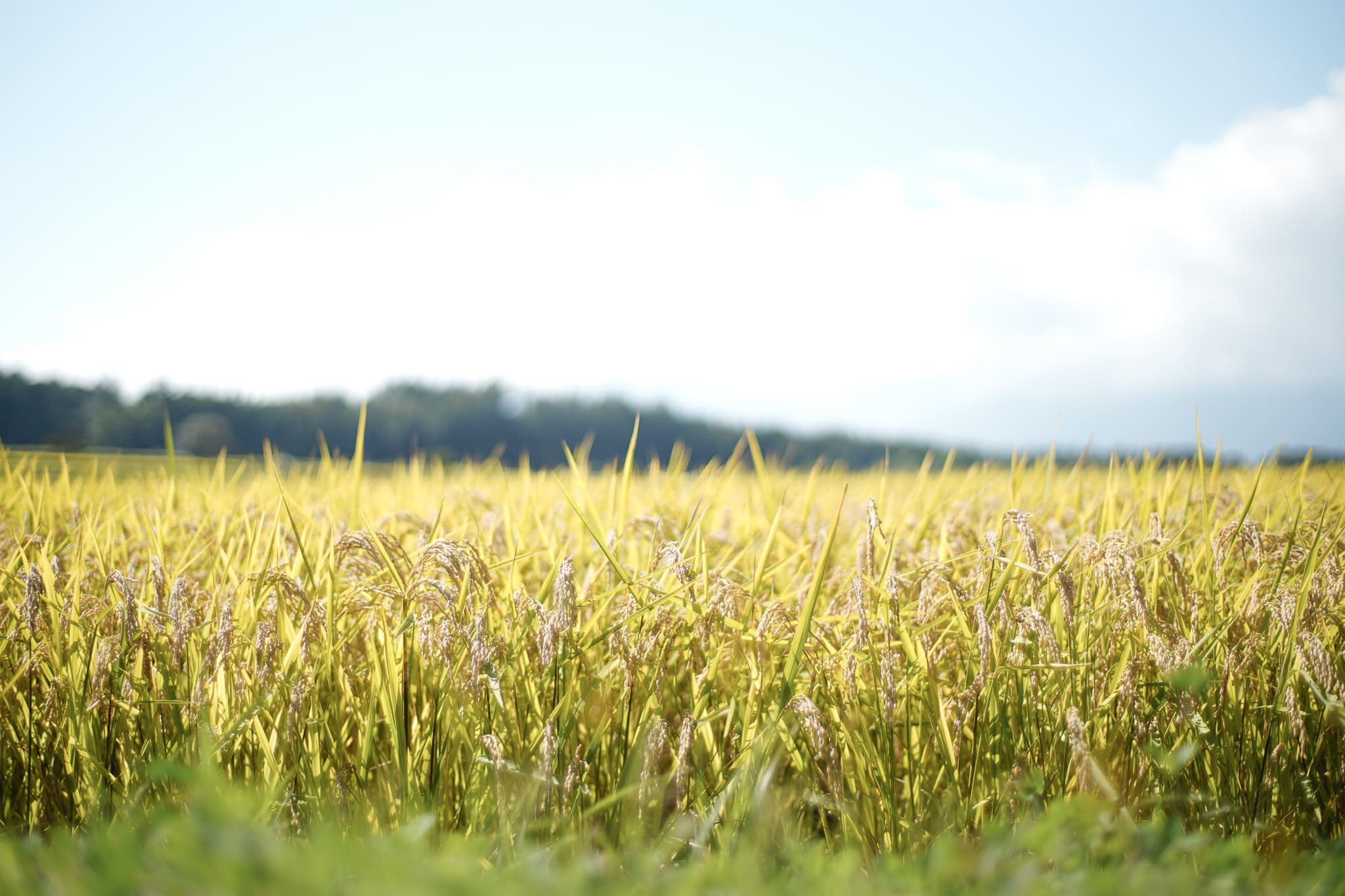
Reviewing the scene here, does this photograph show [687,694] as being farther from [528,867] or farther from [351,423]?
[351,423]

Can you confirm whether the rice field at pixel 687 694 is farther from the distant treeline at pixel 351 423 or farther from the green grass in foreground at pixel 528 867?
the distant treeline at pixel 351 423

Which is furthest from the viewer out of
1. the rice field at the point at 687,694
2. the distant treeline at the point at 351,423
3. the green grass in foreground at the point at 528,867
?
the distant treeline at the point at 351,423

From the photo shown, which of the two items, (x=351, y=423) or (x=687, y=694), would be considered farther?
(x=351, y=423)

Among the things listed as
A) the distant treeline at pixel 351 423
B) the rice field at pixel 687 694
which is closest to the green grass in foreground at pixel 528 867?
the rice field at pixel 687 694

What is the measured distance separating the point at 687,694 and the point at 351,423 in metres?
39.4

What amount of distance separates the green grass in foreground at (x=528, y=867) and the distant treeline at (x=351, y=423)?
19692 mm

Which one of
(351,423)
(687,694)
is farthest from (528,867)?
(351,423)

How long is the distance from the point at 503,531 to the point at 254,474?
3.59 meters

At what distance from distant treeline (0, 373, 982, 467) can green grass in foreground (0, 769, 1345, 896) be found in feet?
64.6

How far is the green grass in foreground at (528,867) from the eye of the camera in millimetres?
789

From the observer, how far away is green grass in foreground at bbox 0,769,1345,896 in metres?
0.79

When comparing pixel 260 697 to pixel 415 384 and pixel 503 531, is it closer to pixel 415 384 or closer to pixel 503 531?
pixel 503 531

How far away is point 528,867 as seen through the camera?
1044mm

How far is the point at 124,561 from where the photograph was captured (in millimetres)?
2559
